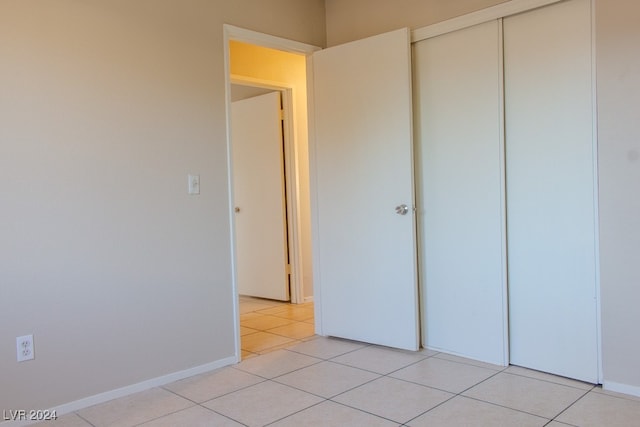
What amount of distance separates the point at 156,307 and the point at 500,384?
1.85 m

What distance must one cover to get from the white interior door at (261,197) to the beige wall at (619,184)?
2881 mm

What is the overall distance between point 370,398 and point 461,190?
4.31ft

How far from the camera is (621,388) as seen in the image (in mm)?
2404

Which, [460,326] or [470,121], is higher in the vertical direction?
[470,121]

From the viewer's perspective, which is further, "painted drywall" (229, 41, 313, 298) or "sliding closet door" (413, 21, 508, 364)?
"painted drywall" (229, 41, 313, 298)

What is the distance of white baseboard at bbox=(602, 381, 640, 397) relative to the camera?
2364mm

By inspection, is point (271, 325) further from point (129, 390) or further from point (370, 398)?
point (370, 398)

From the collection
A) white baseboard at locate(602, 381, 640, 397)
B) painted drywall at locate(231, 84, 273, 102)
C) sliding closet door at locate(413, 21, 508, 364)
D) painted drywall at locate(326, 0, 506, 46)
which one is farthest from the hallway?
painted drywall at locate(326, 0, 506, 46)

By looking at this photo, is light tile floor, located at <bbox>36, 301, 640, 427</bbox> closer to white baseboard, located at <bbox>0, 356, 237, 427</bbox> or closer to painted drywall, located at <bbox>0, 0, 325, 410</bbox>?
white baseboard, located at <bbox>0, 356, 237, 427</bbox>

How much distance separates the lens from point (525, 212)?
276cm

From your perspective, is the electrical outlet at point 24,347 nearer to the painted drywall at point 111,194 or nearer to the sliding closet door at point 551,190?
the painted drywall at point 111,194

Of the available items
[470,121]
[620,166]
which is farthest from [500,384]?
[470,121]

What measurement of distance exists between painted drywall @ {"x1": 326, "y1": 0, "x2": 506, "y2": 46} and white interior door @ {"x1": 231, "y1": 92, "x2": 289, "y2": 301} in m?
1.25

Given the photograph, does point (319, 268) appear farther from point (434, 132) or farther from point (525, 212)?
point (525, 212)
